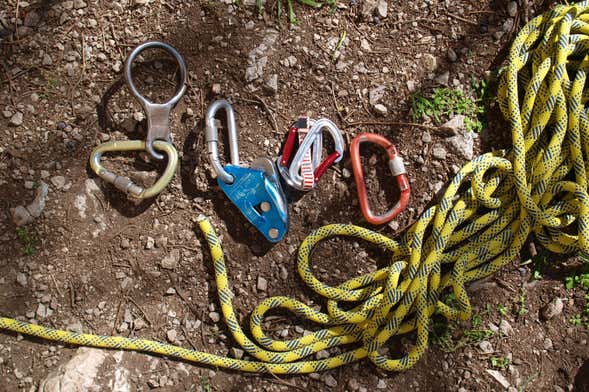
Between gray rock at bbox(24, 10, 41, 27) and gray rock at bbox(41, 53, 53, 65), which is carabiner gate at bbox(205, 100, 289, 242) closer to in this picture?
gray rock at bbox(41, 53, 53, 65)

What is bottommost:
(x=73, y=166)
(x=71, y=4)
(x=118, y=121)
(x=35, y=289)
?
(x=35, y=289)

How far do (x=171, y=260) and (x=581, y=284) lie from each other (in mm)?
1950

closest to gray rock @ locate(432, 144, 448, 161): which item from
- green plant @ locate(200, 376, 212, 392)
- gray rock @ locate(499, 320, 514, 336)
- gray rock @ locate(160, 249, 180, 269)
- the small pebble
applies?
gray rock @ locate(499, 320, 514, 336)

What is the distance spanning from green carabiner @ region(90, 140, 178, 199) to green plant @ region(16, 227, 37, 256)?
425mm

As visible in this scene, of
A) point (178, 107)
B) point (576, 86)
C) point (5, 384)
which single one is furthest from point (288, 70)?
point (5, 384)

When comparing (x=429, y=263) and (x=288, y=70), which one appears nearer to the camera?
(x=429, y=263)

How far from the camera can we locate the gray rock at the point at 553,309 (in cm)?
281

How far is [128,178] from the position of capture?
9.13ft

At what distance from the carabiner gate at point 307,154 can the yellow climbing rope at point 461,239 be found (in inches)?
10.4

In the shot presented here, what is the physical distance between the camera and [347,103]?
9.62 feet

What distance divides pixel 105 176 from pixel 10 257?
57cm

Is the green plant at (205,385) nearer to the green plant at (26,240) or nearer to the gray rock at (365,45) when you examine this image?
the green plant at (26,240)

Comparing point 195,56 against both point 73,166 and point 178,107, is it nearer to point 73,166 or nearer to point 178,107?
point 178,107

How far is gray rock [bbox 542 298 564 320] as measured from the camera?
281 cm
